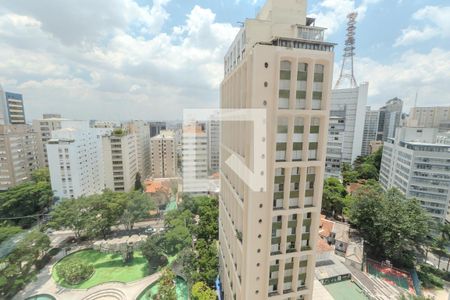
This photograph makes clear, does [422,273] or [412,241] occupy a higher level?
[412,241]

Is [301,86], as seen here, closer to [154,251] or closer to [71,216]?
[154,251]

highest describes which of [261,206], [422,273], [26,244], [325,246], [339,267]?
[261,206]

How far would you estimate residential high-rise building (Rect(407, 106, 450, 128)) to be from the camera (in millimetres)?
69319

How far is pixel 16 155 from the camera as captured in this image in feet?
118

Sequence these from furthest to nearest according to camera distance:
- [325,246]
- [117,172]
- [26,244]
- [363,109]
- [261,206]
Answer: [363,109] → [117,172] → [325,246] → [26,244] → [261,206]

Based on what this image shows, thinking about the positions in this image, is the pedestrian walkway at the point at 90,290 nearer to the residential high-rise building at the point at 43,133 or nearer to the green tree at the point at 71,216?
the green tree at the point at 71,216

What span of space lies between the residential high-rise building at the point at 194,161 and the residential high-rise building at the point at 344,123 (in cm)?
2642

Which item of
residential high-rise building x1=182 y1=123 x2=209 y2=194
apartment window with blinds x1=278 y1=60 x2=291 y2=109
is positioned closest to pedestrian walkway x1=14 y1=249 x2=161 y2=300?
apartment window with blinds x1=278 y1=60 x2=291 y2=109

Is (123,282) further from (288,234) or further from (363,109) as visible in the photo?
(363,109)

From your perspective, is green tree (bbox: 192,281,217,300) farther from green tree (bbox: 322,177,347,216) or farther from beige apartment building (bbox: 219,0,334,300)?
green tree (bbox: 322,177,347,216)

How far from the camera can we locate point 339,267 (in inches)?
773

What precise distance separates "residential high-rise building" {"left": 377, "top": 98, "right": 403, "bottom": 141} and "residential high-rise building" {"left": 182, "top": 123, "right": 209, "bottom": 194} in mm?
69988

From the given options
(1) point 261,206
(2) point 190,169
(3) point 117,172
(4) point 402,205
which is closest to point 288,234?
(1) point 261,206

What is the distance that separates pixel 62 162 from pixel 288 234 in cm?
3563
